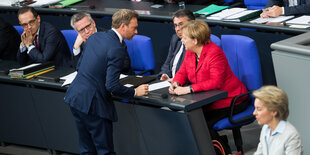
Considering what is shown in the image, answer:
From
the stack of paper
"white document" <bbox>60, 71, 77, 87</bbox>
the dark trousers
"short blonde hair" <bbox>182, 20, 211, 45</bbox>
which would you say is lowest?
the dark trousers

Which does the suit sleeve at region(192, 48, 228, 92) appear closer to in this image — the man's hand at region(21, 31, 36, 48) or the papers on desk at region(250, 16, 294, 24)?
the papers on desk at region(250, 16, 294, 24)

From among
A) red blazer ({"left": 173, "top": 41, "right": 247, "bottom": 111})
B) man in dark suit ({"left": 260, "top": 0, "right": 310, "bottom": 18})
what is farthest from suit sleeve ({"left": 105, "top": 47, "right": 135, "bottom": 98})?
man in dark suit ({"left": 260, "top": 0, "right": 310, "bottom": 18})

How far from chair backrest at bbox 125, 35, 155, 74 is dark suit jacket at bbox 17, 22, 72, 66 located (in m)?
0.76

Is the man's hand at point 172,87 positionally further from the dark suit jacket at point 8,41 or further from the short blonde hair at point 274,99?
the dark suit jacket at point 8,41

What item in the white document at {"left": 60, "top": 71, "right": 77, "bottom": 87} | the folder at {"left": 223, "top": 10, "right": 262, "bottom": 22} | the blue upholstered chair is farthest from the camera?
the folder at {"left": 223, "top": 10, "right": 262, "bottom": 22}

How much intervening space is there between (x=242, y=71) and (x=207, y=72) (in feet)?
1.44

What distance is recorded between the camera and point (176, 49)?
487cm

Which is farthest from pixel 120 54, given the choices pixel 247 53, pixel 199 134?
pixel 247 53

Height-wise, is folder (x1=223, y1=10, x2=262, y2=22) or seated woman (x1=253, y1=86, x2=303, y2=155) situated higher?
folder (x1=223, y1=10, x2=262, y2=22)

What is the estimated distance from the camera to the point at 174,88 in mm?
4184

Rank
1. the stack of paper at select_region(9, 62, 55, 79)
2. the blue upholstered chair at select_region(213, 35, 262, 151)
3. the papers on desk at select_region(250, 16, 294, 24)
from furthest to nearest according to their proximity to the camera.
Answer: the papers on desk at select_region(250, 16, 294, 24) → the stack of paper at select_region(9, 62, 55, 79) → the blue upholstered chair at select_region(213, 35, 262, 151)

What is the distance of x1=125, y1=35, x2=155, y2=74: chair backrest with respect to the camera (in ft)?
16.6

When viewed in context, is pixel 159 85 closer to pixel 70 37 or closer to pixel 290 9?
pixel 70 37

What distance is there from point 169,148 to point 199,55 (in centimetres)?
76
